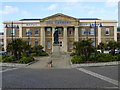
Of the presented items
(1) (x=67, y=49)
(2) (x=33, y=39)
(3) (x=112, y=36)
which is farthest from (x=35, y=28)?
(3) (x=112, y=36)

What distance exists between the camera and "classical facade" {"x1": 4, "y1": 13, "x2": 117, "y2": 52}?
57000 millimetres

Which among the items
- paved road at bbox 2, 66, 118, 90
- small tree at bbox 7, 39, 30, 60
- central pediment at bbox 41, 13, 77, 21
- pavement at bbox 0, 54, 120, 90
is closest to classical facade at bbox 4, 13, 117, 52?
central pediment at bbox 41, 13, 77, 21

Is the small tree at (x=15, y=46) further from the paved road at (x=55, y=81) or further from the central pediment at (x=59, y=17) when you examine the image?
the central pediment at (x=59, y=17)

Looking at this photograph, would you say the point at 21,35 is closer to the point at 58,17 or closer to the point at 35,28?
the point at 35,28

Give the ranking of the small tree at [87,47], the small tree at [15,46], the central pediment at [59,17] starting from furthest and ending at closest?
1. the central pediment at [59,17]
2. the small tree at [15,46]
3. the small tree at [87,47]

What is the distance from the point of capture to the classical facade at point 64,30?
187ft

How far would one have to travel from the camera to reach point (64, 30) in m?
56.9

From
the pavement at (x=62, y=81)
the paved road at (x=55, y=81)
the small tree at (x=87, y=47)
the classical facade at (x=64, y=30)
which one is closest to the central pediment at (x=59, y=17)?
the classical facade at (x=64, y=30)

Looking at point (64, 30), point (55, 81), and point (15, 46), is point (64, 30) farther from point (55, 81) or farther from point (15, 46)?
point (55, 81)

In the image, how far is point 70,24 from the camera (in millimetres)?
57062

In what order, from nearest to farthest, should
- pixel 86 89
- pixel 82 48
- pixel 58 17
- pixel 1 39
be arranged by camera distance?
1. pixel 86 89
2. pixel 82 48
3. pixel 58 17
4. pixel 1 39

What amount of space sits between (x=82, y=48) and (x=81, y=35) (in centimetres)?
3668

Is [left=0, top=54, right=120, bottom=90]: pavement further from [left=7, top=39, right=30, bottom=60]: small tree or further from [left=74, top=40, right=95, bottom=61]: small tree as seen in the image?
[left=7, top=39, right=30, bottom=60]: small tree

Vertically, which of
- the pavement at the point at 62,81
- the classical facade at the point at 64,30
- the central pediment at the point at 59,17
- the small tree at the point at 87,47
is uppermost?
the central pediment at the point at 59,17
